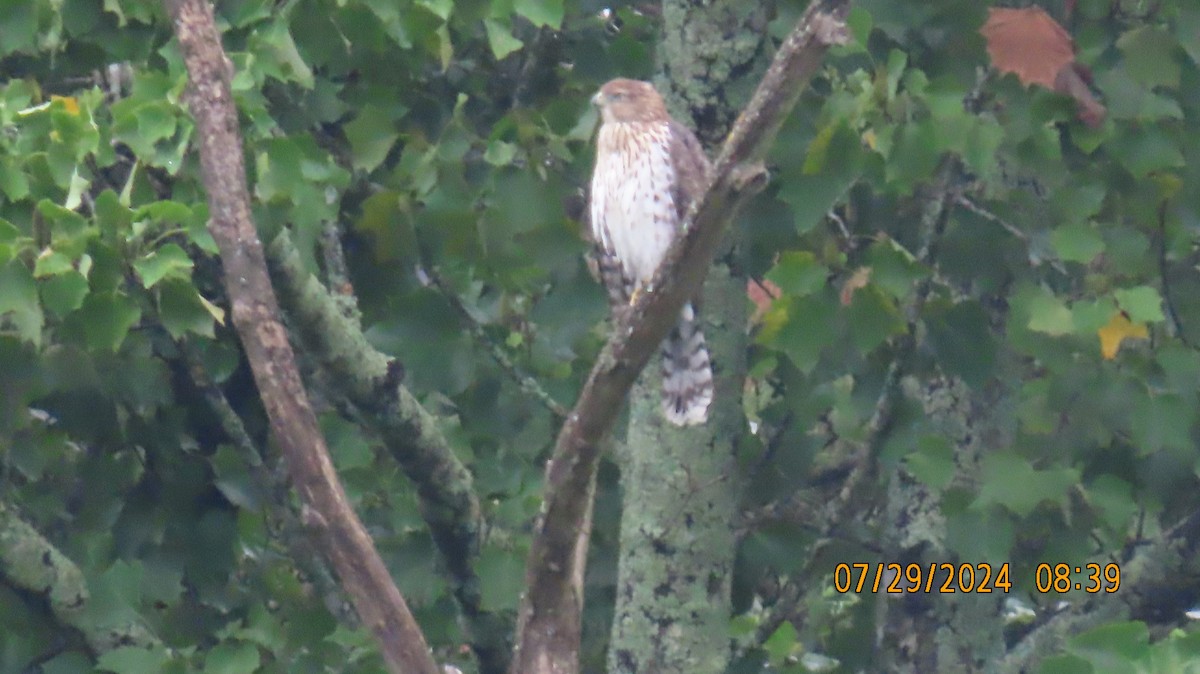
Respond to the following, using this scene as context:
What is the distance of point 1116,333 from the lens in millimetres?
3619

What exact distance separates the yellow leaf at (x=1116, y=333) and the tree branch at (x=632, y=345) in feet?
4.33

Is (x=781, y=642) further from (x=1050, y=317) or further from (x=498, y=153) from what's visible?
(x=498, y=153)

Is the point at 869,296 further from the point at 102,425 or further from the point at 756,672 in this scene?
the point at 102,425

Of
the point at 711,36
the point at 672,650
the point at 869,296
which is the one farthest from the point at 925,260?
the point at 672,650

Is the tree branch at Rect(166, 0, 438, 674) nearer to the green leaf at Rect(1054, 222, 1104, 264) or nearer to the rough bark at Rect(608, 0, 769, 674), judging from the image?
the rough bark at Rect(608, 0, 769, 674)

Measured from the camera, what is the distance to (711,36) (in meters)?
3.92

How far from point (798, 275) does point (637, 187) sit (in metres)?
Answer: 1.51

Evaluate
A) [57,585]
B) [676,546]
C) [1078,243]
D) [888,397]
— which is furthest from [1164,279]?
[57,585]

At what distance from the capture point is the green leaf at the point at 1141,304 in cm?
334

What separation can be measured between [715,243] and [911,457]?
1.23m

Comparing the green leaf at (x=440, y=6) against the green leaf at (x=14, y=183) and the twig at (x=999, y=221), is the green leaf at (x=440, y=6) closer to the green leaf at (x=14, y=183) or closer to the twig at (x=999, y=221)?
the green leaf at (x=14, y=183)

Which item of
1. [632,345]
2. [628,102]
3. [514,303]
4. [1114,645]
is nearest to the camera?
[632,345]

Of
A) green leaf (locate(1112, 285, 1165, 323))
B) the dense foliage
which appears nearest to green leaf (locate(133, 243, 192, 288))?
the dense foliage

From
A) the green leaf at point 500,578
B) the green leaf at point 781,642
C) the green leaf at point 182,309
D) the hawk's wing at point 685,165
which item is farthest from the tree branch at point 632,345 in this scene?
the green leaf at point 781,642
